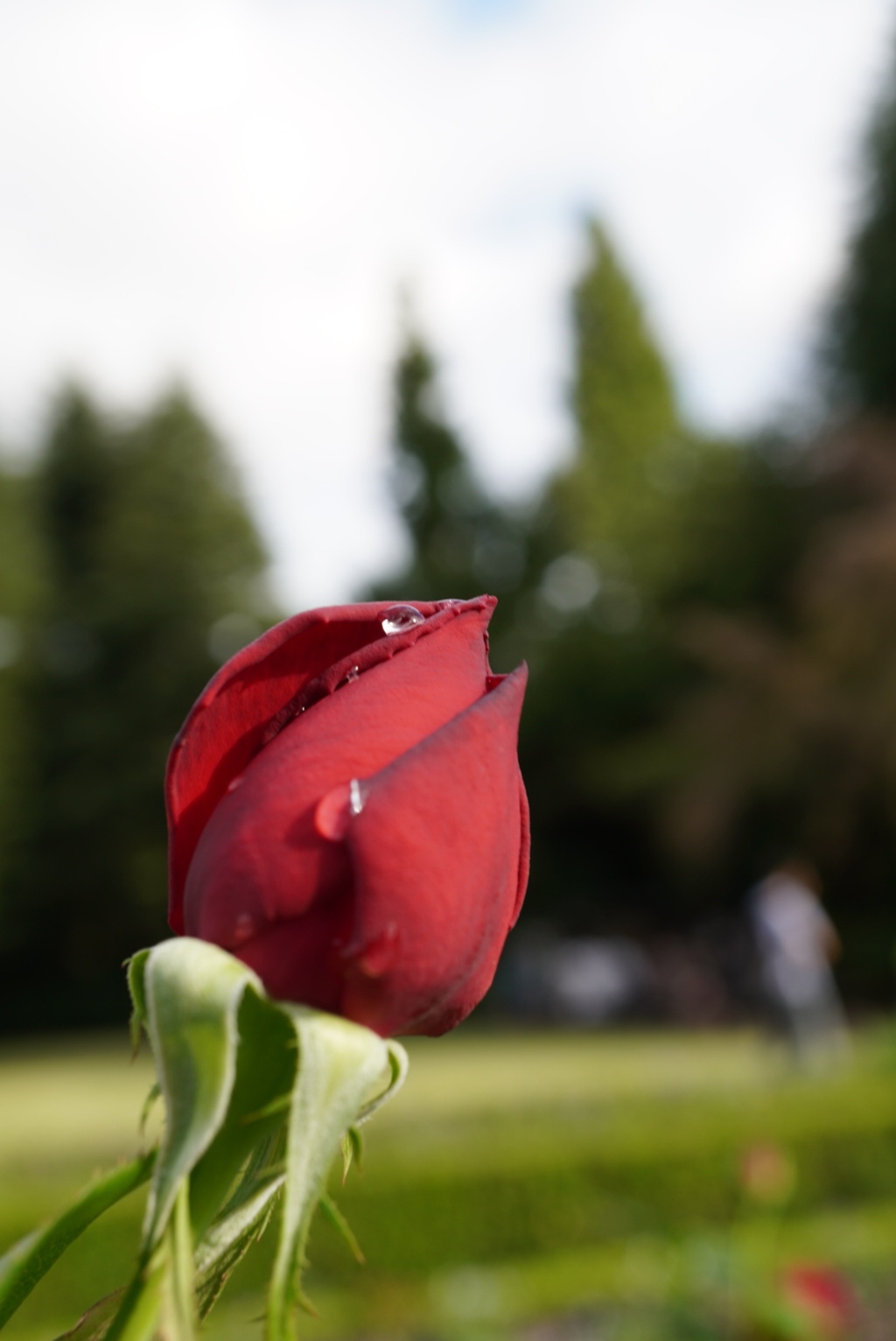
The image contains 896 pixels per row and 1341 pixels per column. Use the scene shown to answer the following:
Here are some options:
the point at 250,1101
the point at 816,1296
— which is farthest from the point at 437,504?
the point at 250,1101

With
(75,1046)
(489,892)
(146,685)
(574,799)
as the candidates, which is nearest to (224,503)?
(146,685)

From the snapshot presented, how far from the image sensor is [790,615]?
18516 millimetres

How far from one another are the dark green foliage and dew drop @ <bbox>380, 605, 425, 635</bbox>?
21142mm

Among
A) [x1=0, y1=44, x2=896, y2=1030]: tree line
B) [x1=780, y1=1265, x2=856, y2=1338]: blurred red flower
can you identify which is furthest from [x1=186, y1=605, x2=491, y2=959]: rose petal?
[x1=0, y1=44, x2=896, y2=1030]: tree line

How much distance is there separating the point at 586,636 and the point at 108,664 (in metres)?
8.93

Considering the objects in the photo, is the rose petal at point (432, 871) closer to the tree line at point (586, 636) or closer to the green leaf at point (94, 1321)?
the green leaf at point (94, 1321)

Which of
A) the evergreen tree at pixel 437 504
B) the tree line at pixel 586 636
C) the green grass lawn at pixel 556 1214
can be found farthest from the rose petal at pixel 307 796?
the evergreen tree at pixel 437 504

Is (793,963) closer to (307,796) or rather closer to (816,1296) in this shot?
(816,1296)

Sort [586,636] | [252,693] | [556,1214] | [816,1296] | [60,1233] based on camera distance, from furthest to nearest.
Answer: [586,636] < [556,1214] < [816,1296] < [252,693] < [60,1233]

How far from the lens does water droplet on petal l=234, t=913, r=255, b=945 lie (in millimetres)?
403

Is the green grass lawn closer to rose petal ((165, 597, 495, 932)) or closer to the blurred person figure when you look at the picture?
the blurred person figure

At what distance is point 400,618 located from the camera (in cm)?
48

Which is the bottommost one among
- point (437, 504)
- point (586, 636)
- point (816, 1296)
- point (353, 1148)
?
point (586, 636)

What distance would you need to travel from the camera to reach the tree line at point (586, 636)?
16.6 m
